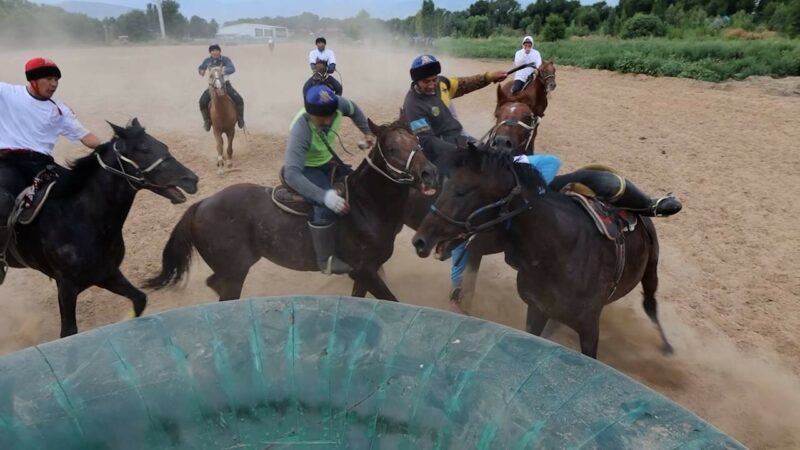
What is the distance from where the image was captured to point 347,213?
4.54 metres

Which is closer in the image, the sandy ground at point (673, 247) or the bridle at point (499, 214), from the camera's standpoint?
the bridle at point (499, 214)

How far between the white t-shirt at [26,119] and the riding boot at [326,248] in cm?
248

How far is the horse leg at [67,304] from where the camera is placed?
447cm

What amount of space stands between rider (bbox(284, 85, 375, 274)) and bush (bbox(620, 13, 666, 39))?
36086 mm

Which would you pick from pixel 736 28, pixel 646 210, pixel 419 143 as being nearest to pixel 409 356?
pixel 419 143

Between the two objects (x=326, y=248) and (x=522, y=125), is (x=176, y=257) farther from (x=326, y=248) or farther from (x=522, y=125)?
(x=522, y=125)

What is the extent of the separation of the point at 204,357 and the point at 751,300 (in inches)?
234

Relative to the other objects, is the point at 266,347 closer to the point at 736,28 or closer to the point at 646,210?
the point at 646,210

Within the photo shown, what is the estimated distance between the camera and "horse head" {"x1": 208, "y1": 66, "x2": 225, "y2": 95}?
33.8 ft

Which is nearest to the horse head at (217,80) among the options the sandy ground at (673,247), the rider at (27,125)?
the sandy ground at (673,247)

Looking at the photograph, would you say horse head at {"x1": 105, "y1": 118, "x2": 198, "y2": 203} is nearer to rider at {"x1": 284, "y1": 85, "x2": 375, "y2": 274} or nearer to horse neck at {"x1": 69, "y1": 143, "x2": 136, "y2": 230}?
horse neck at {"x1": 69, "y1": 143, "x2": 136, "y2": 230}

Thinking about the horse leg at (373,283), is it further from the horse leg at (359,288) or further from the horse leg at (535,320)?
the horse leg at (535,320)

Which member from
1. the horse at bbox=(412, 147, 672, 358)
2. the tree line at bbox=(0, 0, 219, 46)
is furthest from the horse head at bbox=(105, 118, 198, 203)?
the tree line at bbox=(0, 0, 219, 46)

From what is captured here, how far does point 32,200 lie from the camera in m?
4.31
